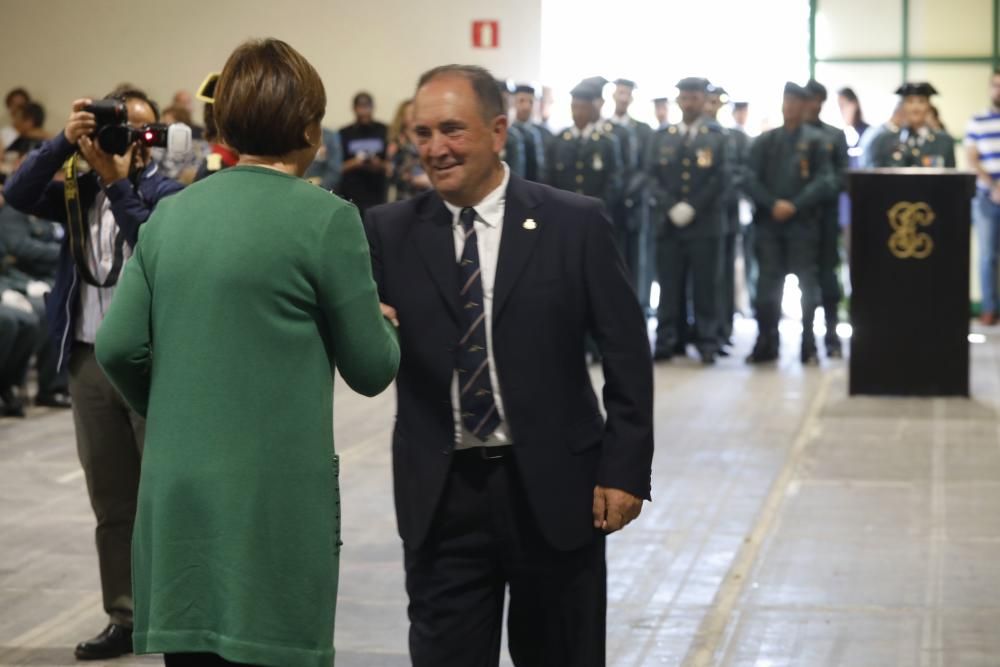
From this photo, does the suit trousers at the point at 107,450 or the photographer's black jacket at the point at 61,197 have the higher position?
the photographer's black jacket at the point at 61,197

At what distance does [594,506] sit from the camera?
3.38 metres

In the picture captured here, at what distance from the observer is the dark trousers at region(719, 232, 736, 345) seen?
12930 millimetres

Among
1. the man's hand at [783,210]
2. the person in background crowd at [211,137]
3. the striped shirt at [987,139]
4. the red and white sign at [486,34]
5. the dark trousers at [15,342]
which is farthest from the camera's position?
the red and white sign at [486,34]

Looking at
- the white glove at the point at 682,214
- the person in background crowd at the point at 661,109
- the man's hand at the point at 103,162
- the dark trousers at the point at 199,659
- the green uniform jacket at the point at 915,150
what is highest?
the person in background crowd at the point at 661,109

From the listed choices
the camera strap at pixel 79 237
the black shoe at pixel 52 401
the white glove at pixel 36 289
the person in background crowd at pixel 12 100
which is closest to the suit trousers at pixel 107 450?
the camera strap at pixel 79 237

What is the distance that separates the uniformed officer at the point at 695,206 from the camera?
12398 mm

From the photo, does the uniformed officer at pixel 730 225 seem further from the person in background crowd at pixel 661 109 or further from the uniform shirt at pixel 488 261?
the uniform shirt at pixel 488 261

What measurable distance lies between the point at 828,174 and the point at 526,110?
3.19m

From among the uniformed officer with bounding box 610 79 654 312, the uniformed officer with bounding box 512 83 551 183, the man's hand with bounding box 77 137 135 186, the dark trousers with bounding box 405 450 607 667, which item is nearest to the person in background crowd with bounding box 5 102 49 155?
the uniformed officer with bounding box 512 83 551 183

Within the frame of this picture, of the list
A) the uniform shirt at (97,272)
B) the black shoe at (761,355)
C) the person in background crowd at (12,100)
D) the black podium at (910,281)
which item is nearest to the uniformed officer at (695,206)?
the black shoe at (761,355)

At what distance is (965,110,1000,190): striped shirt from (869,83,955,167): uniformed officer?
822mm

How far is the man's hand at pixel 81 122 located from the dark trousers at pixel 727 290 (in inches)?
339

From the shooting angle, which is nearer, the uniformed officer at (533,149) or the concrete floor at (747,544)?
the concrete floor at (747,544)

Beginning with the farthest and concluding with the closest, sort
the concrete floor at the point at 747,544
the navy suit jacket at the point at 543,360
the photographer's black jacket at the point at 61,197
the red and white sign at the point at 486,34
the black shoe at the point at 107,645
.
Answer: the red and white sign at the point at 486,34 → the concrete floor at the point at 747,544 → the black shoe at the point at 107,645 → the photographer's black jacket at the point at 61,197 → the navy suit jacket at the point at 543,360
